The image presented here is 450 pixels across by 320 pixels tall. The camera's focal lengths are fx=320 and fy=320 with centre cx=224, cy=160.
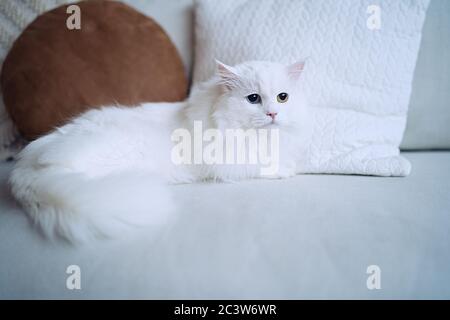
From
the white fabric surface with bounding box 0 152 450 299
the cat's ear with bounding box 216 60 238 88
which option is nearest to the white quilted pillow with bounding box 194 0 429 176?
the cat's ear with bounding box 216 60 238 88

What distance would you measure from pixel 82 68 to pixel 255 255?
108 centimetres

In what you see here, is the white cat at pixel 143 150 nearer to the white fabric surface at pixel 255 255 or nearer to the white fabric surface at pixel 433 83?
the white fabric surface at pixel 255 255

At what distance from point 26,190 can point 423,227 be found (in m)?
1.13

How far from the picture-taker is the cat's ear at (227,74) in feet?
3.64

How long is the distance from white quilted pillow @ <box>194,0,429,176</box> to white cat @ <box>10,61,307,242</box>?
0.43 ft

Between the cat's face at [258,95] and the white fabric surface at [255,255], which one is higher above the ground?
the cat's face at [258,95]

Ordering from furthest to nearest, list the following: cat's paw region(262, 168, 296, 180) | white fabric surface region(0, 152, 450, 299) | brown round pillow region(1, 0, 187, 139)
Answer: brown round pillow region(1, 0, 187, 139)
cat's paw region(262, 168, 296, 180)
white fabric surface region(0, 152, 450, 299)

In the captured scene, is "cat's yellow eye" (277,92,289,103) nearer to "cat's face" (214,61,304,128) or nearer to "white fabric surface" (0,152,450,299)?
"cat's face" (214,61,304,128)

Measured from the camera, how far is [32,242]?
0.83 metres

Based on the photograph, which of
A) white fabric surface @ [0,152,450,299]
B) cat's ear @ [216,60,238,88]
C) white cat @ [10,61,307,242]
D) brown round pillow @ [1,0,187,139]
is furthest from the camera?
brown round pillow @ [1,0,187,139]

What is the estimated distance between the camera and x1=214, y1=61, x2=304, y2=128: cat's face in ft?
3.70

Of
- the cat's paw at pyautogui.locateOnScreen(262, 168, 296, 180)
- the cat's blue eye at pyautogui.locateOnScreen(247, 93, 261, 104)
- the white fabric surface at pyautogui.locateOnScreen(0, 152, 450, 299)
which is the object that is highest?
the cat's blue eye at pyautogui.locateOnScreen(247, 93, 261, 104)

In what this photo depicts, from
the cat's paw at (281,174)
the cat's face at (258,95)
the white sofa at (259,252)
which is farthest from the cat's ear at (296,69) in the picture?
the white sofa at (259,252)
